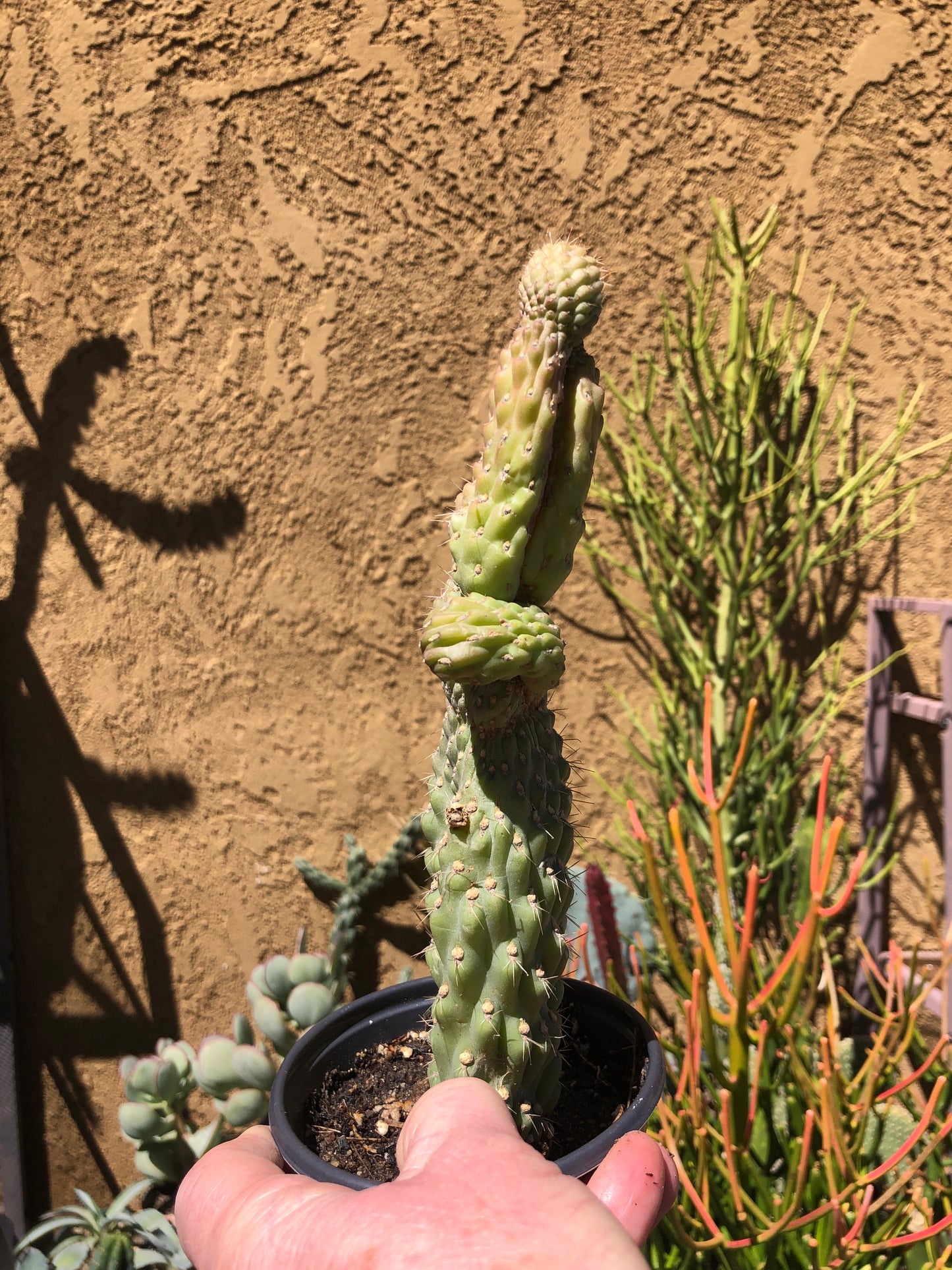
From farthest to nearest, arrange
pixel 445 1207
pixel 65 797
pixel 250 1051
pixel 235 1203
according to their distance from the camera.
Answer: pixel 65 797
pixel 250 1051
pixel 235 1203
pixel 445 1207

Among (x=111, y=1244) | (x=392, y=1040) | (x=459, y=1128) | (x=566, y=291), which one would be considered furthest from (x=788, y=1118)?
(x=566, y=291)

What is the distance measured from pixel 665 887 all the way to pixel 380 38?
1.63 m

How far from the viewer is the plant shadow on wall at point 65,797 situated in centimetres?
158

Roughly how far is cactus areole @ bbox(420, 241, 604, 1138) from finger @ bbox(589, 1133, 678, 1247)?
10 centimetres

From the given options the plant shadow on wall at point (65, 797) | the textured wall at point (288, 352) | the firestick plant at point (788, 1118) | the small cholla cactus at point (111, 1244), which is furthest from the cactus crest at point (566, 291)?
the small cholla cactus at point (111, 1244)

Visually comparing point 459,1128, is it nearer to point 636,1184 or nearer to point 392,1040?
point 636,1184

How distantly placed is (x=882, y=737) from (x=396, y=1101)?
3.80 ft

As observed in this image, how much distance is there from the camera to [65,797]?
5.49 feet

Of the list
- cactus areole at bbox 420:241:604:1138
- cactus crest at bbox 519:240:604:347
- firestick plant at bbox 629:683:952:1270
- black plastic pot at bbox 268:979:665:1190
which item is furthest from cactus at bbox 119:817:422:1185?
cactus crest at bbox 519:240:604:347

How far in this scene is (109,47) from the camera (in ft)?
4.78

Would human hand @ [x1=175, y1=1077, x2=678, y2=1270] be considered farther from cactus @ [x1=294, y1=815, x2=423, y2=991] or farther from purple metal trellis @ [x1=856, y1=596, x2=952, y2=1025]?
purple metal trellis @ [x1=856, y1=596, x2=952, y2=1025]

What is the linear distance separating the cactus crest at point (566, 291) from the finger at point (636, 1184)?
25.2 inches

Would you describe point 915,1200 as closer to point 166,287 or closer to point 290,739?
point 290,739

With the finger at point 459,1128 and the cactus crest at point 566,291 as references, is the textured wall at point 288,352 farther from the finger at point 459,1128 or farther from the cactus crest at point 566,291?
the finger at point 459,1128
